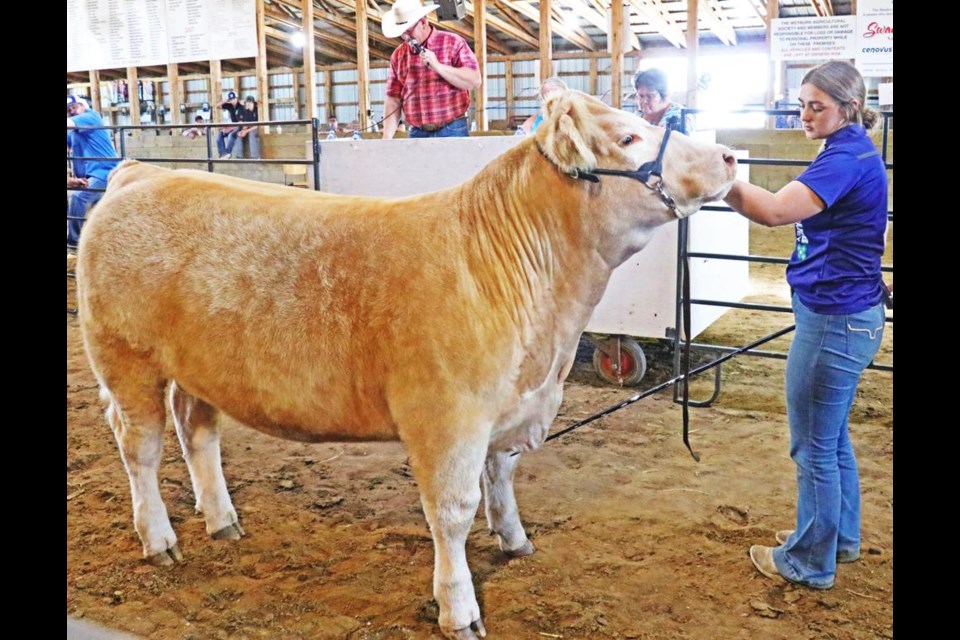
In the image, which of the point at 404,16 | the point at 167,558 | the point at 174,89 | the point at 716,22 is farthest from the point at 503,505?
the point at 716,22

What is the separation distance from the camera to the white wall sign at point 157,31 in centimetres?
805

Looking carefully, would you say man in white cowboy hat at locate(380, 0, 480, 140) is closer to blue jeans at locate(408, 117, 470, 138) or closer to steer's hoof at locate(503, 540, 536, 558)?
blue jeans at locate(408, 117, 470, 138)

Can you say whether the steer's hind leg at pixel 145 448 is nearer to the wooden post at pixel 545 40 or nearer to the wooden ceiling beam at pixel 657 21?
the wooden post at pixel 545 40

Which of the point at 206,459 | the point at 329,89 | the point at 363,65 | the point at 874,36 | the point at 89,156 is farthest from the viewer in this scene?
the point at 329,89

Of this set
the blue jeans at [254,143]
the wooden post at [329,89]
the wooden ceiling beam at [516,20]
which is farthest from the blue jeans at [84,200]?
the wooden post at [329,89]

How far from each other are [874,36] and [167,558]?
906 centimetres

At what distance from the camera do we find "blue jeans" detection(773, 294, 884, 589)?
2.63 metres

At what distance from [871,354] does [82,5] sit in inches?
377

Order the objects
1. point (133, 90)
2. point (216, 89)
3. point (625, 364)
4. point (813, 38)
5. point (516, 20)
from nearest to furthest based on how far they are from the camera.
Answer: point (625, 364) < point (813, 38) < point (216, 89) < point (133, 90) < point (516, 20)

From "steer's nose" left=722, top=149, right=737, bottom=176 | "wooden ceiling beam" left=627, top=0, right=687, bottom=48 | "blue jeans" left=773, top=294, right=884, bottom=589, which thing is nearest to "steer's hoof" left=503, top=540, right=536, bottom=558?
"blue jeans" left=773, top=294, right=884, bottom=589

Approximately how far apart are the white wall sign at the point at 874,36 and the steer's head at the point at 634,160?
7.77 metres

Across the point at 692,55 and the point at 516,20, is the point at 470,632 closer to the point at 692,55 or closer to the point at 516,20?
the point at 692,55

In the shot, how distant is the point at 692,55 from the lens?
31.7ft
